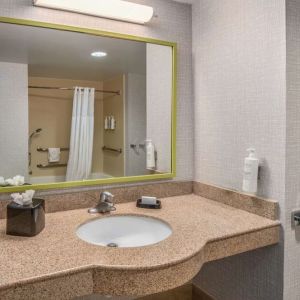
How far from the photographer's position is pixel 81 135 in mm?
1634

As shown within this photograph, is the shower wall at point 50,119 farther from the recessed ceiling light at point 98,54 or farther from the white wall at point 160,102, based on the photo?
the white wall at point 160,102

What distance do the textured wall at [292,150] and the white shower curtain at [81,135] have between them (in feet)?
3.30

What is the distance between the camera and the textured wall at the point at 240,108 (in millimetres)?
Result: 1380

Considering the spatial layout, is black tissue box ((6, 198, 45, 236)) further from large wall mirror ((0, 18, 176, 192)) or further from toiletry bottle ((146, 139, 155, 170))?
toiletry bottle ((146, 139, 155, 170))

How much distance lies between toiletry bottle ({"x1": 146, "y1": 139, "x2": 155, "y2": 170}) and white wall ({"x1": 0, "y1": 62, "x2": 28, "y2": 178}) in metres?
0.69

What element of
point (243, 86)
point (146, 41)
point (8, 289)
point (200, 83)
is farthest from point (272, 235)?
point (146, 41)

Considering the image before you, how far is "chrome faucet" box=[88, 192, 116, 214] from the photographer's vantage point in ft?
4.94

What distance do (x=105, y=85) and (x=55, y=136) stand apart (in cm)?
40

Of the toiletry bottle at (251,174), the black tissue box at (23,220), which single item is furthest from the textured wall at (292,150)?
the black tissue box at (23,220)

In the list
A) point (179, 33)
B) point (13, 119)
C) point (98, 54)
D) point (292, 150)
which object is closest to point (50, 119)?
point (13, 119)

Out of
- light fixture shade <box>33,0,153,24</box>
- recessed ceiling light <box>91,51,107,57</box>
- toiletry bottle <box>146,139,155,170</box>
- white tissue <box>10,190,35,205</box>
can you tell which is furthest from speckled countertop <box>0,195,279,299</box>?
light fixture shade <box>33,0,153,24</box>

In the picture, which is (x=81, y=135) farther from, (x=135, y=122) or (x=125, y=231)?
(x=125, y=231)

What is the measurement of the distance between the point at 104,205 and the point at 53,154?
1.25ft

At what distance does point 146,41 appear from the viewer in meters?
1.73
